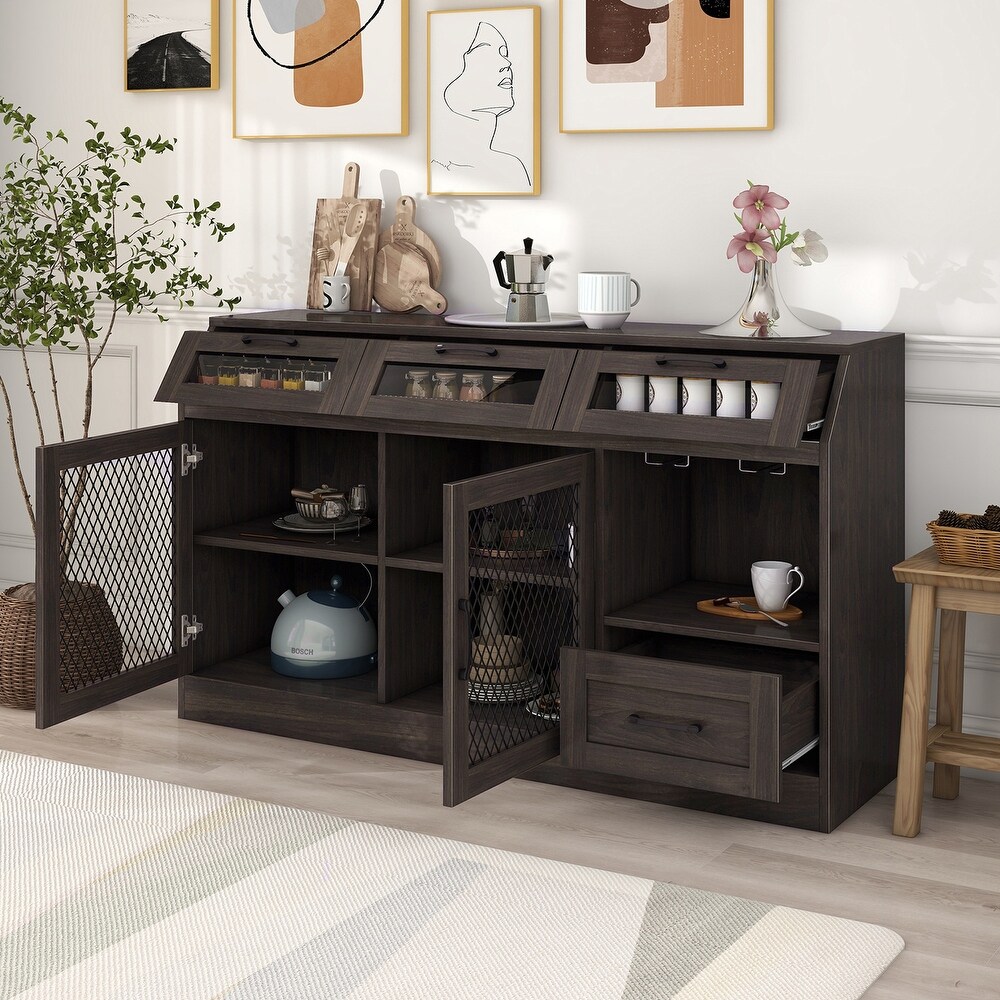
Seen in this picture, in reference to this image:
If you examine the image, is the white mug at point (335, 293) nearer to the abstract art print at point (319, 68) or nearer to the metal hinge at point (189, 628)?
the abstract art print at point (319, 68)

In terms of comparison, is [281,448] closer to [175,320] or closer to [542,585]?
[175,320]

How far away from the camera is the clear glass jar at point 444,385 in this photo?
2.98 metres

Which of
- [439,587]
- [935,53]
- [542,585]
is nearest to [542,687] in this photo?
[542,585]

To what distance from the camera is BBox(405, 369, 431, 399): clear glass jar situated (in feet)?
9.87

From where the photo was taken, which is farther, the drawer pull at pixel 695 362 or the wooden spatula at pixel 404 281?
the wooden spatula at pixel 404 281

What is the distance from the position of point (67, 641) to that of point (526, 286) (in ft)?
4.77

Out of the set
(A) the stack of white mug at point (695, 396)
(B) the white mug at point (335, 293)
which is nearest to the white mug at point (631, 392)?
(A) the stack of white mug at point (695, 396)

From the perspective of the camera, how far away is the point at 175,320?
3951mm

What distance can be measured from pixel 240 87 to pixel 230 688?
1592 mm

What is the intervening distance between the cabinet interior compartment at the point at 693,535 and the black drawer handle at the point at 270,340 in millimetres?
806

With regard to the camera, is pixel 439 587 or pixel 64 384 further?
pixel 64 384

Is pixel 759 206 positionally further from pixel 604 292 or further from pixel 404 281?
pixel 404 281

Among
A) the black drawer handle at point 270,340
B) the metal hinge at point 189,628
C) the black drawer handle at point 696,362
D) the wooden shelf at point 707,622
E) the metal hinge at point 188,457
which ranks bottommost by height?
the metal hinge at point 189,628

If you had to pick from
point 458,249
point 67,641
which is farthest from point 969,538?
point 67,641
